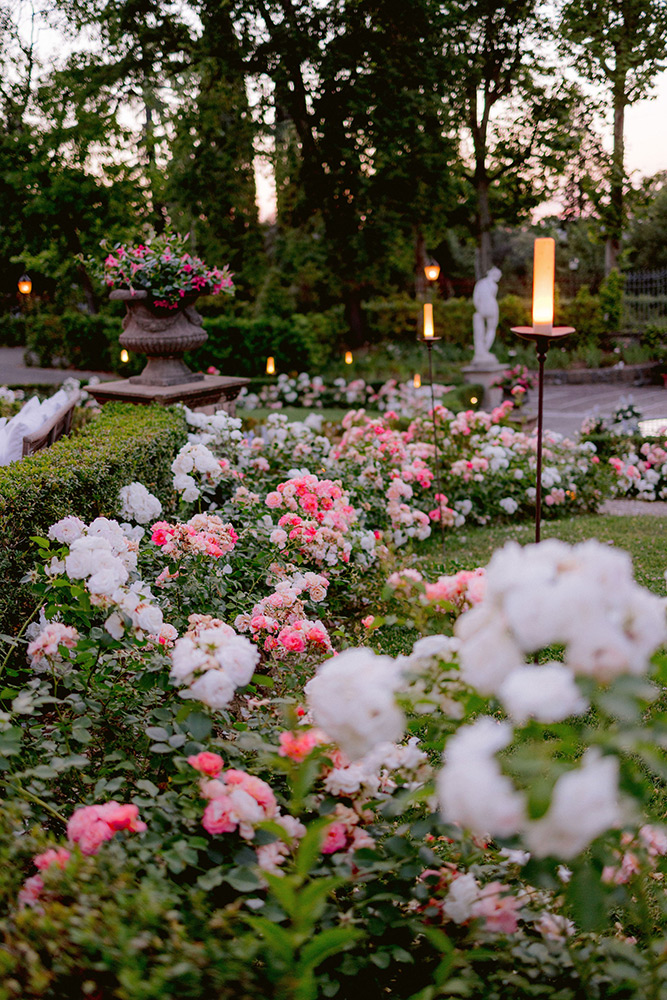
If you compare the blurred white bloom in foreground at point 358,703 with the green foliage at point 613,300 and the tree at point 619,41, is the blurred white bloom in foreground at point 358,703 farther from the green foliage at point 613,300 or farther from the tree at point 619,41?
the green foliage at point 613,300

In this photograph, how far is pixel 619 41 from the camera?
14.1 m

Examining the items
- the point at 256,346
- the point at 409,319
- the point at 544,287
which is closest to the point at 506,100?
the point at 409,319

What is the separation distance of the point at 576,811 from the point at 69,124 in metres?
18.4

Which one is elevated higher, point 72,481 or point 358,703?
point 358,703

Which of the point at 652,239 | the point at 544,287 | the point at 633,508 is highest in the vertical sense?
the point at 652,239

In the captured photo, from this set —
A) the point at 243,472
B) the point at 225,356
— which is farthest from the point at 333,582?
the point at 225,356

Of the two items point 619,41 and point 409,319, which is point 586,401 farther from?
point 619,41

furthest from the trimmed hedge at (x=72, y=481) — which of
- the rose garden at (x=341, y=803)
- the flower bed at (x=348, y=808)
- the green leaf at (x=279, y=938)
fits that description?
the green leaf at (x=279, y=938)

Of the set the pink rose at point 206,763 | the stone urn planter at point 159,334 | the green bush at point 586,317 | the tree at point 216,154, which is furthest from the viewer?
the green bush at point 586,317

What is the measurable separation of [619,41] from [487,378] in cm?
720

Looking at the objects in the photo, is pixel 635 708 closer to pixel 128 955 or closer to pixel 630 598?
pixel 630 598

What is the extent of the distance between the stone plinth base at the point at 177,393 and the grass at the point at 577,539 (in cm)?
229

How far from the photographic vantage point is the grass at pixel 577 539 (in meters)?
4.77

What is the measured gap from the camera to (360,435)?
233 inches
